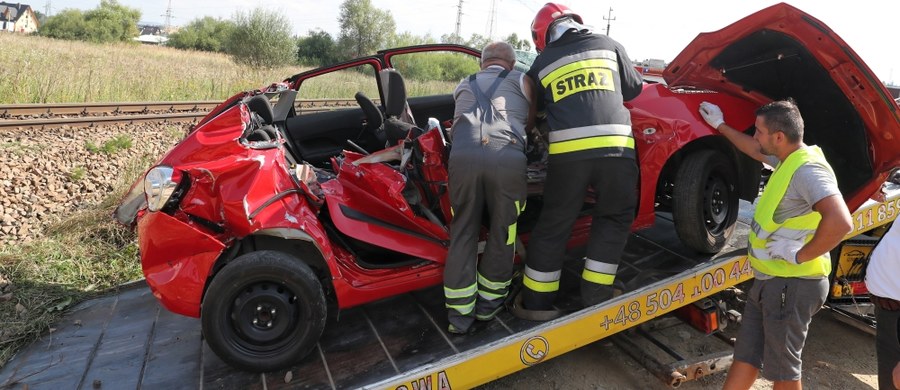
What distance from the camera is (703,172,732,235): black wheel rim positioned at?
3359mm

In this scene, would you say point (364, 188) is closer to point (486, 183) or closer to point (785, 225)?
point (486, 183)

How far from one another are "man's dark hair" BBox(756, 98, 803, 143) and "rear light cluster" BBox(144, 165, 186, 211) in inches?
101

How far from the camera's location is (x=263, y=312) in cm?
252

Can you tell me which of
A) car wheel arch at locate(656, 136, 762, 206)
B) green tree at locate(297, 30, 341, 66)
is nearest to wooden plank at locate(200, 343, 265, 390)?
car wheel arch at locate(656, 136, 762, 206)

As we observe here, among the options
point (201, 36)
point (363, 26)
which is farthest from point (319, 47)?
point (201, 36)

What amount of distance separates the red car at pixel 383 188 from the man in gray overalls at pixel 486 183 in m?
0.19

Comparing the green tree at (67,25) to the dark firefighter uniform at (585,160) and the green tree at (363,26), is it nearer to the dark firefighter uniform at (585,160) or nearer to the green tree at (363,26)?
the green tree at (363,26)

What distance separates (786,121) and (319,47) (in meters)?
34.9

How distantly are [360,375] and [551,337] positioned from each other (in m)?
0.92

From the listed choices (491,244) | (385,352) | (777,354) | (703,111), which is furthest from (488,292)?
(703,111)

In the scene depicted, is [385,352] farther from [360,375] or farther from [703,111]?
[703,111]

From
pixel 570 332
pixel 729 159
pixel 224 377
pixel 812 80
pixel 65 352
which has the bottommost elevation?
pixel 65 352

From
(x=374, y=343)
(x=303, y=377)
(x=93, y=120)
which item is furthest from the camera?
(x=93, y=120)

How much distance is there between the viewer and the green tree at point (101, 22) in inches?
1566
